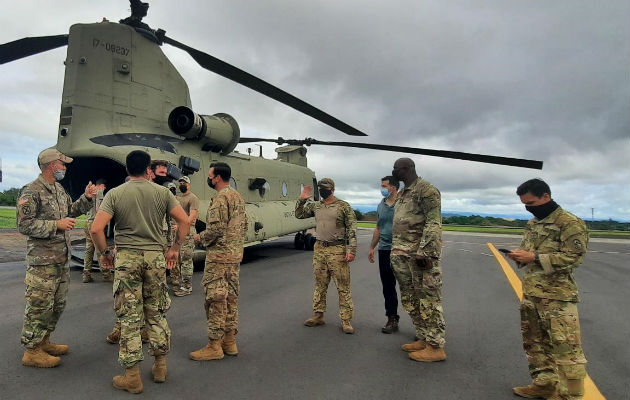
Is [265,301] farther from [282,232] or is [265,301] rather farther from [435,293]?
[282,232]

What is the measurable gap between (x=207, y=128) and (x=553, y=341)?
7377mm

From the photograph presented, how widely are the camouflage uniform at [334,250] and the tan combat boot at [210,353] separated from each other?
1.50 meters

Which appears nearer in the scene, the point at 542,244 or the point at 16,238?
the point at 542,244

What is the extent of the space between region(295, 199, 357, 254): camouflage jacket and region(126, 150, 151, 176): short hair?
232 centimetres

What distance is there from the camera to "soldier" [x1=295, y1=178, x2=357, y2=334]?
484 cm

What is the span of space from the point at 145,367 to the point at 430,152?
579cm

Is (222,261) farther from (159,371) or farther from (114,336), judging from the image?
(114,336)

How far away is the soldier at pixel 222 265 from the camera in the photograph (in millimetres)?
3777

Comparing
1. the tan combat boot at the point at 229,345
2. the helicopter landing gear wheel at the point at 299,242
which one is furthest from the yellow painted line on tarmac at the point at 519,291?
the helicopter landing gear wheel at the point at 299,242

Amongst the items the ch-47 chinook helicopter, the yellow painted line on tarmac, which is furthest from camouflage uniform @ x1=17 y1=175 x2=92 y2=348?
the yellow painted line on tarmac

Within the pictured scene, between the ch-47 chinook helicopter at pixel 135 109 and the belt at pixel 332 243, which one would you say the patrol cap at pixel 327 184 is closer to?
the belt at pixel 332 243

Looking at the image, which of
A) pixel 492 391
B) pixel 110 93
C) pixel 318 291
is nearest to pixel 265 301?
pixel 318 291

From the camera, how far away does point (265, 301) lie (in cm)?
598

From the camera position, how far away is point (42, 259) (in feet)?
11.6
